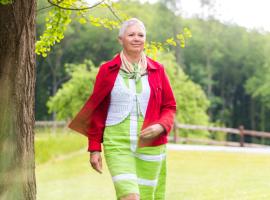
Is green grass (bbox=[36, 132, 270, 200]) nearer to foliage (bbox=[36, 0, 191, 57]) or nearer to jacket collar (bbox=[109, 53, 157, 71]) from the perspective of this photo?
foliage (bbox=[36, 0, 191, 57])

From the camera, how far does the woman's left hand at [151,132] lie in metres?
4.77

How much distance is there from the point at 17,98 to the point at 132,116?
1.43 metres

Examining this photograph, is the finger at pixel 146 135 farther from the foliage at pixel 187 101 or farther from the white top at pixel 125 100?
the foliage at pixel 187 101

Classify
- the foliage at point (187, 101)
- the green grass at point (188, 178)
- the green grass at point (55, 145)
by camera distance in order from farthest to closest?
the foliage at point (187, 101)
the green grass at point (55, 145)
the green grass at point (188, 178)

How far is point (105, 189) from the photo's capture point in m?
13.1

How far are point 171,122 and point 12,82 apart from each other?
1623 millimetres

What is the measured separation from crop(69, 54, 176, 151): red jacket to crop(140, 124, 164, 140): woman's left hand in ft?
0.15

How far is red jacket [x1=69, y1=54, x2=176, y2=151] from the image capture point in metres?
4.90

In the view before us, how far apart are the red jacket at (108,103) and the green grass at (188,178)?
5282 mm

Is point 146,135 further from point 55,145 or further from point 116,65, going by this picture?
point 55,145

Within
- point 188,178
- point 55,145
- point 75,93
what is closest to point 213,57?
point 75,93

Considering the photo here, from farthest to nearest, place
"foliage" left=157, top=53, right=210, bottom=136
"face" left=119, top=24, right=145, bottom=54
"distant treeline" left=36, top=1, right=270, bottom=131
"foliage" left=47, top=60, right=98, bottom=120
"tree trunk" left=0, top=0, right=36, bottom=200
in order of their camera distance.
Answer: "distant treeline" left=36, top=1, right=270, bottom=131
"foliage" left=157, top=53, right=210, bottom=136
"foliage" left=47, top=60, right=98, bottom=120
"tree trunk" left=0, top=0, right=36, bottom=200
"face" left=119, top=24, right=145, bottom=54

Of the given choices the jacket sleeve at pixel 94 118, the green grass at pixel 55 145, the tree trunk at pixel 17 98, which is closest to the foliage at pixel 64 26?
the tree trunk at pixel 17 98

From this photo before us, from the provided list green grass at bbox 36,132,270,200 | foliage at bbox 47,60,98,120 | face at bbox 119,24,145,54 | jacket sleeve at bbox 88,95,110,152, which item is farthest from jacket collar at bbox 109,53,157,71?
foliage at bbox 47,60,98,120
